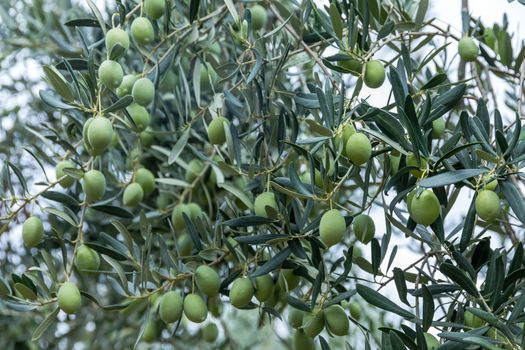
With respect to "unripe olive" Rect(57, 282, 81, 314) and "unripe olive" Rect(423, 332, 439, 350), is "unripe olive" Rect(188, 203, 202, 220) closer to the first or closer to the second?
"unripe olive" Rect(57, 282, 81, 314)

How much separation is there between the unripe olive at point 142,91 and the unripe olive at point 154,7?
0.10m

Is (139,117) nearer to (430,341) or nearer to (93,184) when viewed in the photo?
(93,184)

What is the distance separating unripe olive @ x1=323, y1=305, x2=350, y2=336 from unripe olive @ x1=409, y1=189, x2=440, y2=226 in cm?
19

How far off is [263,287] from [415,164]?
28 centimetres

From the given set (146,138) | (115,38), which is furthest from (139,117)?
(146,138)

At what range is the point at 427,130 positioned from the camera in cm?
83

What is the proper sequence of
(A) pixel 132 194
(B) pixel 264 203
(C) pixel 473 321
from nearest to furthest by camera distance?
1. (C) pixel 473 321
2. (B) pixel 264 203
3. (A) pixel 132 194

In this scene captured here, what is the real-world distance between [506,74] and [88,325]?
3.67 feet

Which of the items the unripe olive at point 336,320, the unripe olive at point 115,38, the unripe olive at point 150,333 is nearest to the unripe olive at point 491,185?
the unripe olive at point 336,320

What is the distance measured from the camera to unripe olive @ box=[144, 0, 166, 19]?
107cm

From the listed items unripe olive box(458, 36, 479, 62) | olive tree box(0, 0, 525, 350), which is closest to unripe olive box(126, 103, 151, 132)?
olive tree box(0, 0, 525, 350)

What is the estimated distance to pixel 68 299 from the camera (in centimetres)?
101

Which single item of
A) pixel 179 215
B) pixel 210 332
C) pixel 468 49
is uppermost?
pixel 468 49

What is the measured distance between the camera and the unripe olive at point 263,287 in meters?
1.01
